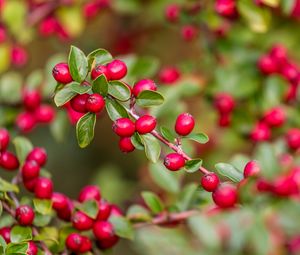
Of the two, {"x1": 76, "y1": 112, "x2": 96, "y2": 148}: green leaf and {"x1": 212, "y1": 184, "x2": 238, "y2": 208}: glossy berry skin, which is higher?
{"x1": 76, "y1": 112, "x2": 96, "y2": 148}: green leaf

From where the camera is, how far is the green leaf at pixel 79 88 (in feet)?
4.09

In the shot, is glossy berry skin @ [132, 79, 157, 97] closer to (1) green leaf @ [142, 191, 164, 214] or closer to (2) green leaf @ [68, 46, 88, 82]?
(2) green leaf @ [68, 46, 88, 82]

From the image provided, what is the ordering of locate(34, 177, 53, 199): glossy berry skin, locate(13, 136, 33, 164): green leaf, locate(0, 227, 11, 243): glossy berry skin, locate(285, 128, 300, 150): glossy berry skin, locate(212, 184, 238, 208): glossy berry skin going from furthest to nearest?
locate(285, 128, 300, 150): glossy berry skin → locate(13, 136, 33, 164): green leaf → locate(34, 177, 53, 199): glossy berry skin → locate(0, 227, 11, 243): glossy berry skin → locate(212, 184, 238, 208): glossy berry skin

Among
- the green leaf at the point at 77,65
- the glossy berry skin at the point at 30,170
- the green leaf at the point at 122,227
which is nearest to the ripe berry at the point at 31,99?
the glossy berry skin at the point at 30,170

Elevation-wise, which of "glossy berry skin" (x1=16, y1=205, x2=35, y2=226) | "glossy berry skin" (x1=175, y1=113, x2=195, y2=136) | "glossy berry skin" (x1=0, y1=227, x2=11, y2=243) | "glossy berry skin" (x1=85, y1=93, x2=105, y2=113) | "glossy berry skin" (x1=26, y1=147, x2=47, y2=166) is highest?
"glossy berry skin" (x1=85, y1=93, x2=105, y2=113)

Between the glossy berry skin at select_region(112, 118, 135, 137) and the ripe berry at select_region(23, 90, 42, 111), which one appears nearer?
the glossy berry skin at select_region(112, 118, 135, 137)

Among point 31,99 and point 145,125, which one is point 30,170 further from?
point 31,99

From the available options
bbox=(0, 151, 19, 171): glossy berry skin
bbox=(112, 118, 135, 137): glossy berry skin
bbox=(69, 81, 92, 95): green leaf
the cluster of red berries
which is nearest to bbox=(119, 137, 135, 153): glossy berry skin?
bbox=(112, 118, 135, 137): glossy berry skin

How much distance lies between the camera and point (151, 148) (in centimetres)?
129

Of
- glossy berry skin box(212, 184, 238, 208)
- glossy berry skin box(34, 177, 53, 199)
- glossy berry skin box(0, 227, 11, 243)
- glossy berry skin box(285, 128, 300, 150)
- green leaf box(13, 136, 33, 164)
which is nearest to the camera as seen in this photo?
glossy berry skin box(212, 184, 238, 208)

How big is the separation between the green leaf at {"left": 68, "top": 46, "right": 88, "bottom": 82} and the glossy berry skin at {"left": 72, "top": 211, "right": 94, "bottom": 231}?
357 millimetres

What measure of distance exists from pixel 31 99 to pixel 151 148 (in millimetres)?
908

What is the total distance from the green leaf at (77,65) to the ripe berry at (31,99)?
0.83 metres

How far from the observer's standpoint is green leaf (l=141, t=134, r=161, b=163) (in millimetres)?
1282
